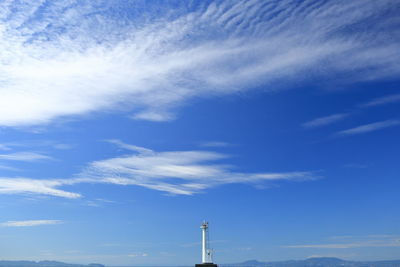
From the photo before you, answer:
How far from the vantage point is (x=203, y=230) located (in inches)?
1415

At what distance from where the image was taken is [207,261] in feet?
114

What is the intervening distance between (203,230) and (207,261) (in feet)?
10.4

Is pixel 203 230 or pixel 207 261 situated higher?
pixel 203 230
